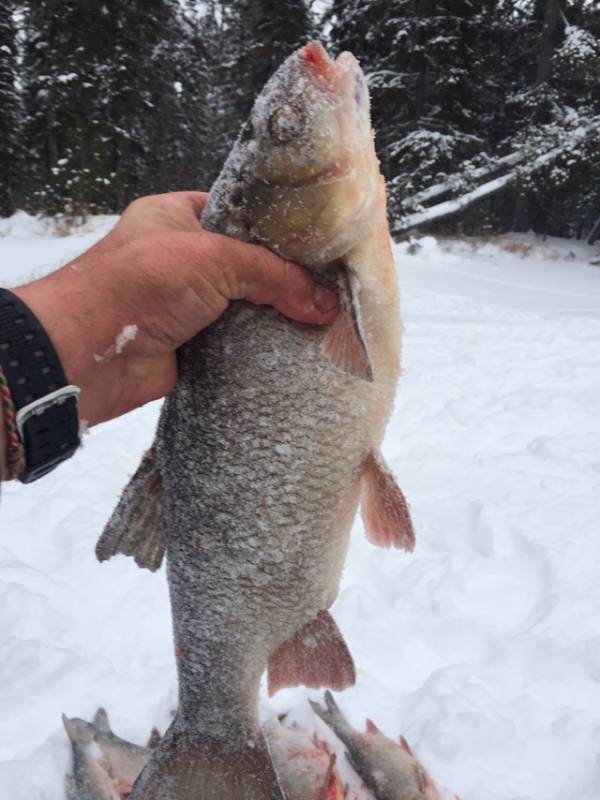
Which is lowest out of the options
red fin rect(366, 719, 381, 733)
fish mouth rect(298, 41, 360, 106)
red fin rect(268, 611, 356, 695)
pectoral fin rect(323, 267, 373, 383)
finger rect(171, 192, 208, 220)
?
red fin rect(366, 719, 381, 733)

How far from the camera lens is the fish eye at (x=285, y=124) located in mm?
1502

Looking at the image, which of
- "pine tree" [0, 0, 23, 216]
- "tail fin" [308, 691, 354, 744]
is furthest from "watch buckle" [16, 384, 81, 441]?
"pine tree" [0, 0, 23, 216]

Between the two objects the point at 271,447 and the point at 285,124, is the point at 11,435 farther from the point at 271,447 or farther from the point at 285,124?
the point at 285,124

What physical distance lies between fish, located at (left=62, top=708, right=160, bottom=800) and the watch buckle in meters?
1.40

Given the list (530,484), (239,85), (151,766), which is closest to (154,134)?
(239,85)

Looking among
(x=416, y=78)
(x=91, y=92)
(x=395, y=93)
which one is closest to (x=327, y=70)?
(x=395, y=93)

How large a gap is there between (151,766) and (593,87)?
785 inches

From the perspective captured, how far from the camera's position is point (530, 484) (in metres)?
3.91

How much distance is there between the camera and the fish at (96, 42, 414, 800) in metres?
1.56

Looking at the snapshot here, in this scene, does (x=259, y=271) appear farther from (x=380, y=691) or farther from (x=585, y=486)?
(x=585, y=486)

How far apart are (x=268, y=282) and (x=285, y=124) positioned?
38 cm

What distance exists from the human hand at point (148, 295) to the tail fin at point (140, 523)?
0.25 m

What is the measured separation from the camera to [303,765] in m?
2.25

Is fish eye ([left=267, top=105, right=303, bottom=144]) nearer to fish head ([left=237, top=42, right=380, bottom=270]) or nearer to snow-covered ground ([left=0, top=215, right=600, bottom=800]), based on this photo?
fish head ([left=237, top=42, right=380, bottom=270])
